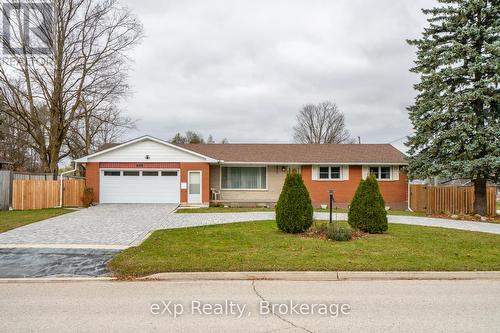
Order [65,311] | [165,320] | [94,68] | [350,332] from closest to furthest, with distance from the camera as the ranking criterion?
[350,332], [165,320], [65,311], [94,68]

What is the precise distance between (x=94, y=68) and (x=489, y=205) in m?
25.3

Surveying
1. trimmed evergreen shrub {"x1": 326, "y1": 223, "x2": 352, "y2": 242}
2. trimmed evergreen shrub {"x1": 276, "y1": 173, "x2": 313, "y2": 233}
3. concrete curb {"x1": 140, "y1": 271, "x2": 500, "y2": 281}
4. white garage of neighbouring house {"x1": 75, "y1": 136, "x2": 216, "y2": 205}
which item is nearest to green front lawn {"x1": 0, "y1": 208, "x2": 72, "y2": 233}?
white garage of neighbouring house {"x1": 75, "y1": 136, "x2": 216, "y2": 205}

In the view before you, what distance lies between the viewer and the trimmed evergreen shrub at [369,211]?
11.5m

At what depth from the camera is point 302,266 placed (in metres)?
7.49

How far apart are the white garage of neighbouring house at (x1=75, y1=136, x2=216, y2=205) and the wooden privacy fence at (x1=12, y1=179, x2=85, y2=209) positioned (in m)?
1.01

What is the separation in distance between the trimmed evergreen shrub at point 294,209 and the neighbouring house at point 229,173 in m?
11.1

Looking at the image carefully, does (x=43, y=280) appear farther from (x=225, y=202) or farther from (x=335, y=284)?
(x=225, y=202)

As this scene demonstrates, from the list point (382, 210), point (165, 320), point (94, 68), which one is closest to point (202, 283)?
point (165, 320)

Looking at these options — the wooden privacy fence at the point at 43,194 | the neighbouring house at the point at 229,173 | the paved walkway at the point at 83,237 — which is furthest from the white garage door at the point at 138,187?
the paved walkway at the point at 83,237

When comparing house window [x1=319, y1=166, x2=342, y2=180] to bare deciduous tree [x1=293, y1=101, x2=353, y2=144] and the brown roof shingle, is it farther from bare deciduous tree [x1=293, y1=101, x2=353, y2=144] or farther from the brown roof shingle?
bare deciduous tree [x1=293, y1=101, x2=353, y2=144]

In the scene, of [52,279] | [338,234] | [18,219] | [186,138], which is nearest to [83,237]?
[52,279]

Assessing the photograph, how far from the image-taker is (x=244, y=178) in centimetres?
2405

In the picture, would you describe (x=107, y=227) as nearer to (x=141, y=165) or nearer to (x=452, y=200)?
(x=141, y=165)

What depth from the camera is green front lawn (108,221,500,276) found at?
7.51 metres
